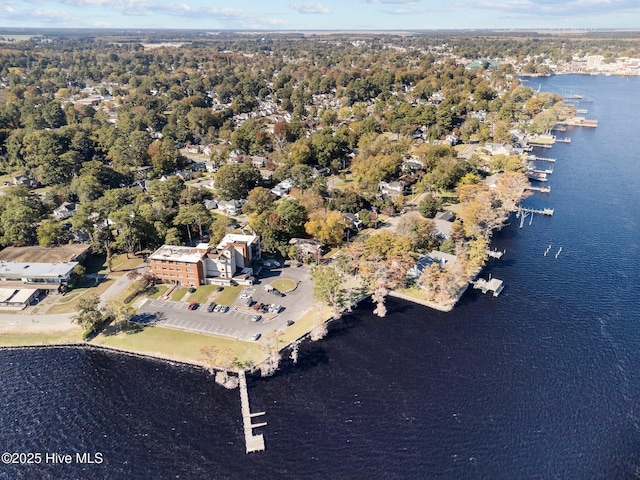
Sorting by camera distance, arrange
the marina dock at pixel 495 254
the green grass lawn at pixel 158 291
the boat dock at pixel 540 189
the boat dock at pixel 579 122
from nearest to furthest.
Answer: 1. the green grass lawn at pixel 158 291
2. the marina dock at pixel 495 254
3. the boat dock at pixel 540 189
4. the boat dock at pixel 579 122

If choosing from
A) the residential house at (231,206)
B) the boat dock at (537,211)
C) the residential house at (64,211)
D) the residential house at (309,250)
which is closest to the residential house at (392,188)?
the boat dock at (537,211)

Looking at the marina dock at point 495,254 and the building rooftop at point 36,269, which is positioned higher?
the building rooftop at point 36,269

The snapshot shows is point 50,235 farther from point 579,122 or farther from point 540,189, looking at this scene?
point 579,122

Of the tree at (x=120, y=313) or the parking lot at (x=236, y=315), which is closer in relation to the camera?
the parking lot at (x=236, y=315)

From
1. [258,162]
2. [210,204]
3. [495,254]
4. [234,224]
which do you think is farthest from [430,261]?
[258,162]

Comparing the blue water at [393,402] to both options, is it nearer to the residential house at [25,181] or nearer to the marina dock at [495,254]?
the marina dock at [495,254]

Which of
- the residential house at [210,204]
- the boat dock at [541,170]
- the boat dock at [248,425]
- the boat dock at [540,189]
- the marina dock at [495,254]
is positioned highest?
the boat dock at [541,170]
